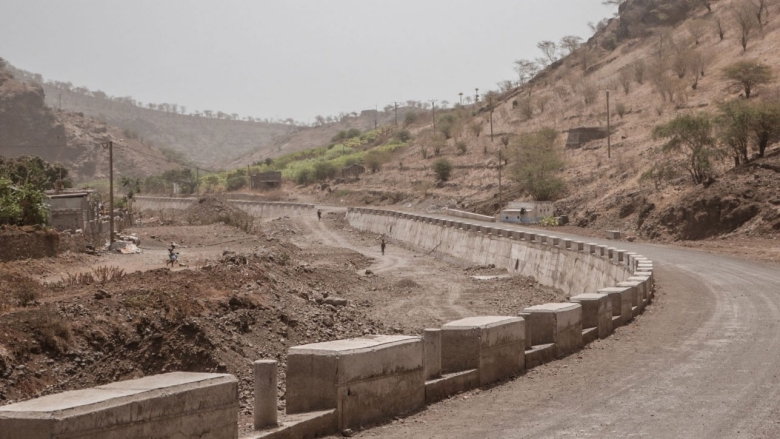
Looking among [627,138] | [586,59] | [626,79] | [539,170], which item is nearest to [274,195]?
[626,79]

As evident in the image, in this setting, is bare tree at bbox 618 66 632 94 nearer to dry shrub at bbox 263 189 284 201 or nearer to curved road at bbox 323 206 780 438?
dry shrub at bbox 263 189 284 201

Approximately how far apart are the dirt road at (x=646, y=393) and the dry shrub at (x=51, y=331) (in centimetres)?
899

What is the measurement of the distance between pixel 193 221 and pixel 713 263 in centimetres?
4413

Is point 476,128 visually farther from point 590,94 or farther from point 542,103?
point 590,94

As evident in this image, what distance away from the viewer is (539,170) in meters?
63.3

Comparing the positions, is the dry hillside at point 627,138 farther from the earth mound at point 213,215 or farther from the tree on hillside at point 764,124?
the earth mound at point 213,215

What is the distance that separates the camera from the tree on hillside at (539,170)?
62188mm

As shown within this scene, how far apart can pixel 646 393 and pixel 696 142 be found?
1611 inches

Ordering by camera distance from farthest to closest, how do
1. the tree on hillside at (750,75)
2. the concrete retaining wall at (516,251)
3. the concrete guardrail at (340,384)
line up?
1. the tree on hillside at (750,75)
2. the concrete retaining wall at (516,251)
3. the concrete guardrail at (340,384)

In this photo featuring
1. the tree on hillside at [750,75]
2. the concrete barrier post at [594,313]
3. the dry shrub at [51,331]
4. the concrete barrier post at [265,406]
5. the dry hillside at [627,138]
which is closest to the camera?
the concrete barrier post at [265,406]

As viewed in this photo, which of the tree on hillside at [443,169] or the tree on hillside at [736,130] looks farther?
the tree on hillside at [443,169]

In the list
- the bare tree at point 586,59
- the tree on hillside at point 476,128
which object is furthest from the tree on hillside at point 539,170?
the bare tree at point 586,59

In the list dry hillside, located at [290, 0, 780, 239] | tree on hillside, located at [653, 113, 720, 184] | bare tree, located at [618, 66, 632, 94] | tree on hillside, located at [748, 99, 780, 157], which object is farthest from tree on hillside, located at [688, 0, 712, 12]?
tree on hillside, located at [748, 99, 780, 157]

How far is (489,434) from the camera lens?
8766 millimetres
